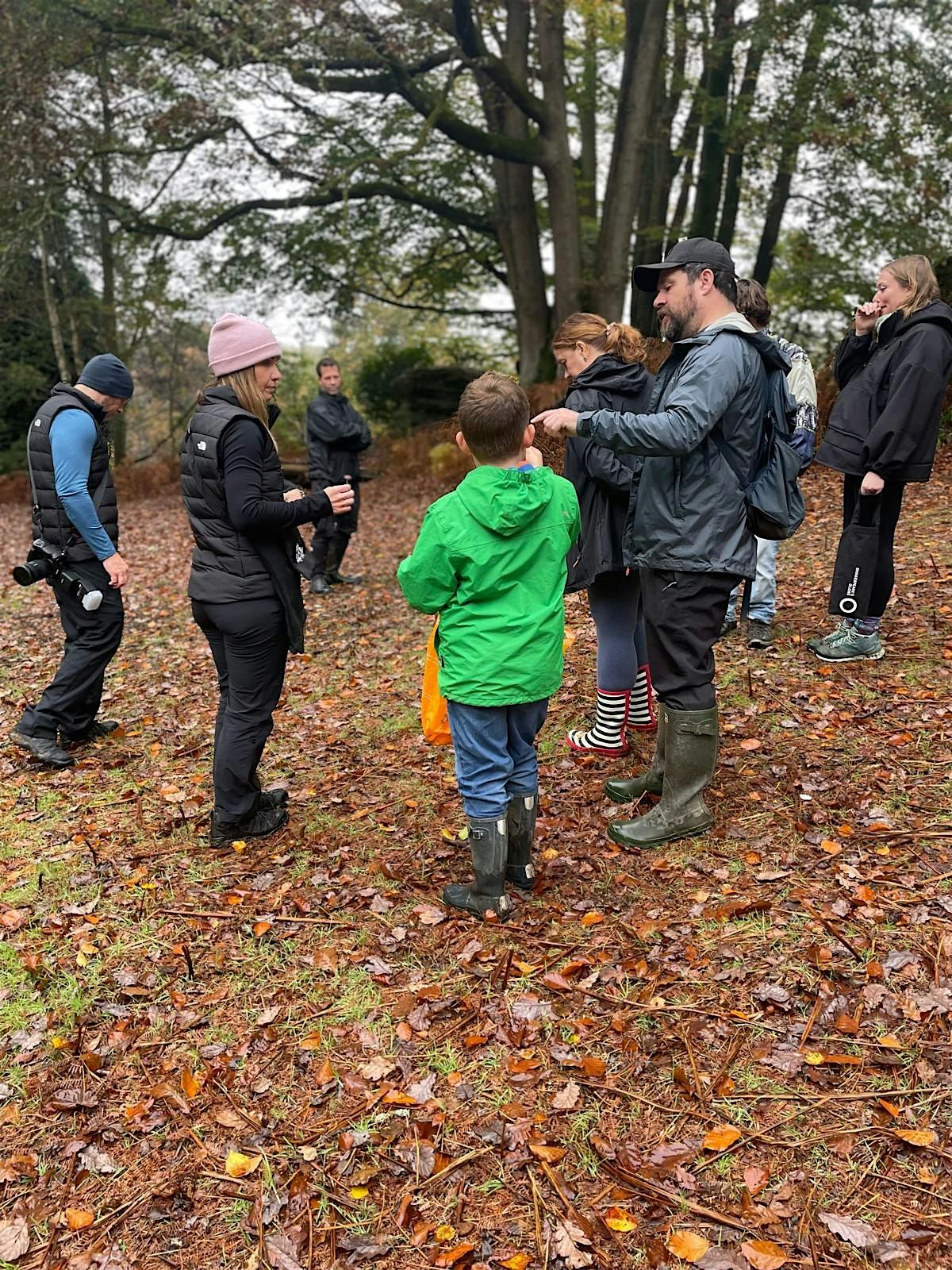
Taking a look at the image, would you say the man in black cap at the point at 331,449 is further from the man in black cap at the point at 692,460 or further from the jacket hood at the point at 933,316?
the man in black cap at the point at 692,460

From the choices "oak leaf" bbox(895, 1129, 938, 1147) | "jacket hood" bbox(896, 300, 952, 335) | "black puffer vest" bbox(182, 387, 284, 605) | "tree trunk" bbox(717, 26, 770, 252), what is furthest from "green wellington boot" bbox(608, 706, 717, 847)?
"tree trunk" bbox(717, 26, 770, 252)

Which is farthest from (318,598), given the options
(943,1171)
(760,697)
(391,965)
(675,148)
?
(675,148)

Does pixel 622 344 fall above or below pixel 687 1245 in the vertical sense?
above

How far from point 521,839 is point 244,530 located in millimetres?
1782

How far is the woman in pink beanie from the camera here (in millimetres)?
4055

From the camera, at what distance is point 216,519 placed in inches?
164

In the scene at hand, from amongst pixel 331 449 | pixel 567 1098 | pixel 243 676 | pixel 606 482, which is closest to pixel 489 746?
pixel 567 1098

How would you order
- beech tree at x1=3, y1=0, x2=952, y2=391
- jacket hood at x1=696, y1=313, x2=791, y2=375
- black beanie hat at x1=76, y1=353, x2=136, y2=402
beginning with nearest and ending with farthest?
jacket hood at x1=696, y1=313, x2=791, y2=375 → black beanie hat at x1=76, y1=353, x2=136, y2=402 → beech tree at x1=3, y1=0, x2=952, y2=391

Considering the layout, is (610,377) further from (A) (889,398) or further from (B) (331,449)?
(B) (331,449)

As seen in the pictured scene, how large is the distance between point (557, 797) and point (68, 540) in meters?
3.19

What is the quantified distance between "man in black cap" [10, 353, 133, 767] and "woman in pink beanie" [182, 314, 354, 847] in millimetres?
1292

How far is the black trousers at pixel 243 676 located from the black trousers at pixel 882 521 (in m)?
3.53

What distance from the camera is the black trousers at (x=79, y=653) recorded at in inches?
221

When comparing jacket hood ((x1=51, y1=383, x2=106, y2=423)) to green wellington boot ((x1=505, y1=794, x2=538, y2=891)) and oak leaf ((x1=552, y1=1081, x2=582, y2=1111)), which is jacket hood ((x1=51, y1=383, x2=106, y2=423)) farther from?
oak leaf ((x1=552, y1=1081, x2=582, y2=1111))
